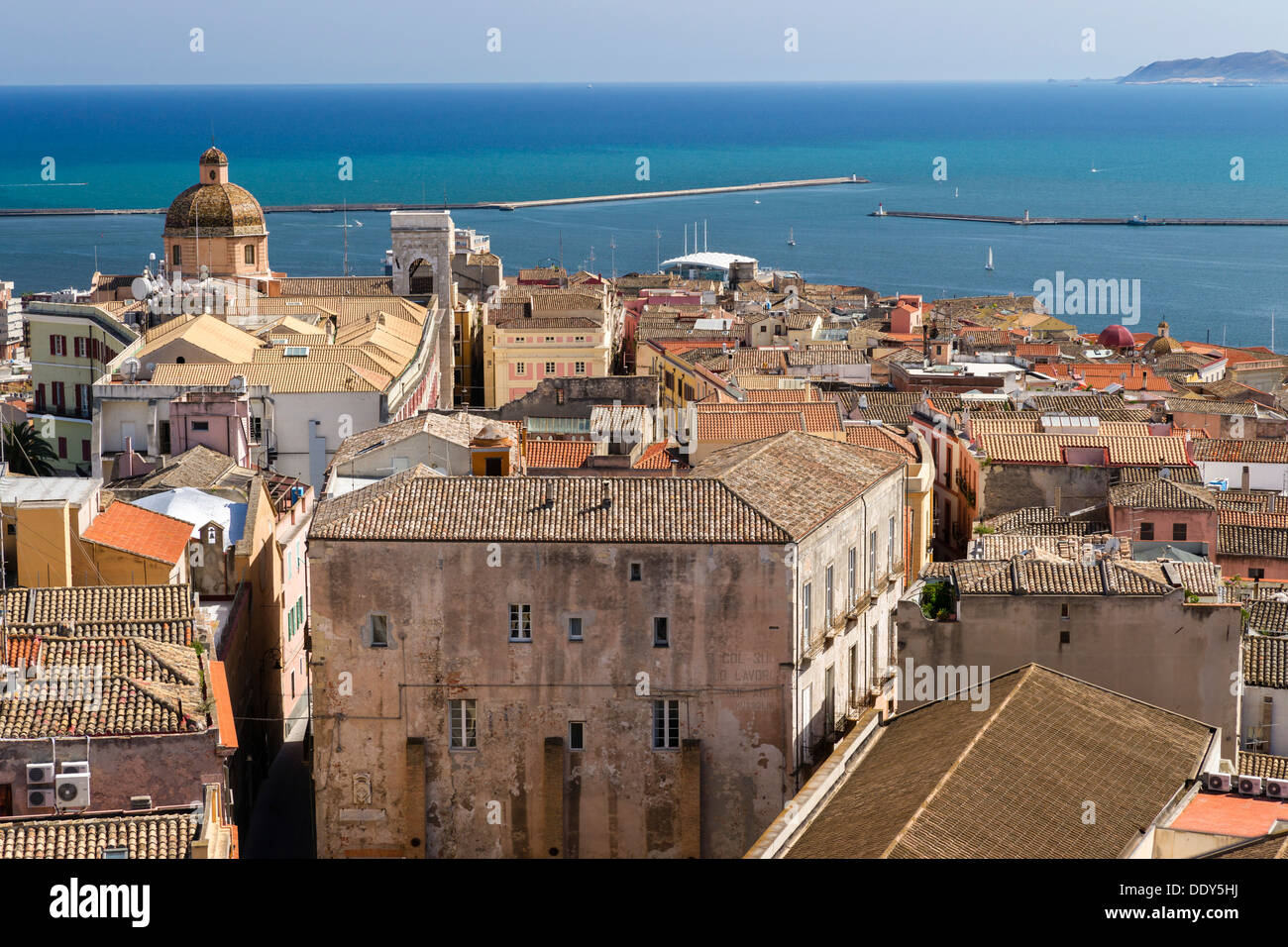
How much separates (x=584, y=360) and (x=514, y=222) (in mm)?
99908

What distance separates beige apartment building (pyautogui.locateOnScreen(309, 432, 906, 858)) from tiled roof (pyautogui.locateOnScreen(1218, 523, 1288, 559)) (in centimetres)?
1145

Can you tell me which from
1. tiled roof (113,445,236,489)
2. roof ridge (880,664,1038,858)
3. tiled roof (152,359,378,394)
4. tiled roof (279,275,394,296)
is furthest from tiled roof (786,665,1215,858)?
tiled roof (279,275,394,296)

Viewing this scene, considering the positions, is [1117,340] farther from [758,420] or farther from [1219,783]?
[1219,783]

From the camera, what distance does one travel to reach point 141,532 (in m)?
24.6

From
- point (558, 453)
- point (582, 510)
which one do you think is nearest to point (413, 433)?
point (558, 453)

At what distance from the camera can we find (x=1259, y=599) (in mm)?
23859

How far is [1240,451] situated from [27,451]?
2703 cm

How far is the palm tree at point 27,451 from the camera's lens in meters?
40.3

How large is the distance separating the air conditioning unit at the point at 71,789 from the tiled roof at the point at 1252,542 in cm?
1967
